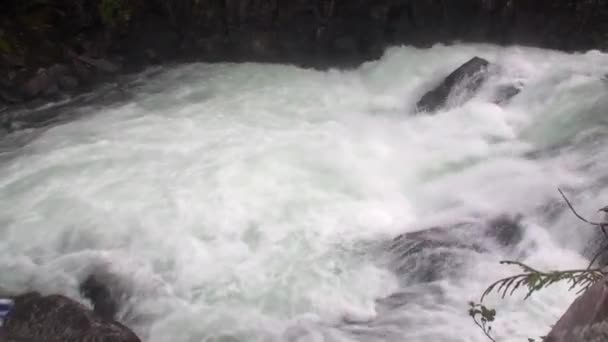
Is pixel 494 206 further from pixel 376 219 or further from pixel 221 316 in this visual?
pixel 221 316

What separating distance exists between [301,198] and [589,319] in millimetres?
4917

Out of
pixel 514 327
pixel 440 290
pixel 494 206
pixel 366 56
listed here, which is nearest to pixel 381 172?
pixel 494 206

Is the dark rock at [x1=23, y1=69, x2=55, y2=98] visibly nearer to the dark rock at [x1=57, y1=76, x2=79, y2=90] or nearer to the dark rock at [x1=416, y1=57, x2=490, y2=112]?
the dark rock at [x1=57, y1=76, x2=79, y2=90]

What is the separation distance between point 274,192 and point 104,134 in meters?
3.31

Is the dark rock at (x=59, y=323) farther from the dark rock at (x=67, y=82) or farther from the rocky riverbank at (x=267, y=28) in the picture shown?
the rocky riverbank at (x=267, y=28)

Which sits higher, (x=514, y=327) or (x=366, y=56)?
(x=366, y=56)

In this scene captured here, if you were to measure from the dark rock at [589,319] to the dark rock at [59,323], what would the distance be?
359cm

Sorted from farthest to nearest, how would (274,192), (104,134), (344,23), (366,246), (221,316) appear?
(344,23) → (104,134) → (274,192) → (366,246) → (221,316)

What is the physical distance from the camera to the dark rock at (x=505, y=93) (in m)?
9.20

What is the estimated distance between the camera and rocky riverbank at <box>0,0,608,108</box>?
10805mm

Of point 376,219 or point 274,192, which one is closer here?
point 376,219

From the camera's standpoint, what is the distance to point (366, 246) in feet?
20.5

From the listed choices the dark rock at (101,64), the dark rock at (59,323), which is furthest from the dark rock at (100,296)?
the dark rock at (101,64)

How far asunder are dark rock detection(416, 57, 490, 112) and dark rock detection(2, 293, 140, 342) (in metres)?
6.58
